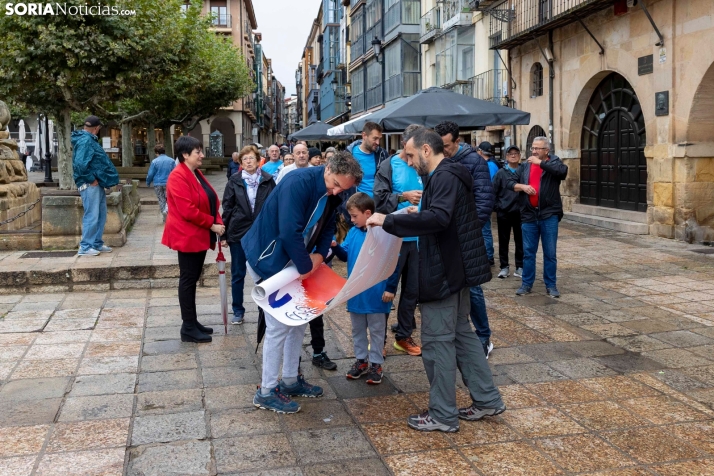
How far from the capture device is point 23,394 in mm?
4902

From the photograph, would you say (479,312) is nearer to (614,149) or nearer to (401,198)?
(401,198)

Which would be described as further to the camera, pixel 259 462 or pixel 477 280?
pixel 477 280

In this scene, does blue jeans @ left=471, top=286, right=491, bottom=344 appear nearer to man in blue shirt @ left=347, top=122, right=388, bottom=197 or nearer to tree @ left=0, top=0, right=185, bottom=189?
man in blue shirt @ left=347, top=122, right=388, bottom=197

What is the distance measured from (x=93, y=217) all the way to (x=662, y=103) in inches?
384

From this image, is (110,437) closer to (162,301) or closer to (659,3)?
(162,301)

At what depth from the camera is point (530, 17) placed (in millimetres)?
17797

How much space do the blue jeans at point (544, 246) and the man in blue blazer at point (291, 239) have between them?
371 cm

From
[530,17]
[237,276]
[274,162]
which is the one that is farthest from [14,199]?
[530,17]

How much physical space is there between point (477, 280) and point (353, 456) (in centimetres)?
122

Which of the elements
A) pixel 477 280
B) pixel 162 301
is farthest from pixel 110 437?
pixel 162 301

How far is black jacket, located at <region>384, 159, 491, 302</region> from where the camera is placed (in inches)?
160

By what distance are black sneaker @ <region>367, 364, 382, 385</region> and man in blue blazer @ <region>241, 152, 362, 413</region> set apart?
1.42 feet

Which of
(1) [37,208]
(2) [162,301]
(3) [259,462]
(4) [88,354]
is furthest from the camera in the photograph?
(1) [37,208]

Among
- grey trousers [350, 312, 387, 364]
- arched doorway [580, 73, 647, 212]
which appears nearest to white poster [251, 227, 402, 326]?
grey trousers [350, 312, 387, 364]
